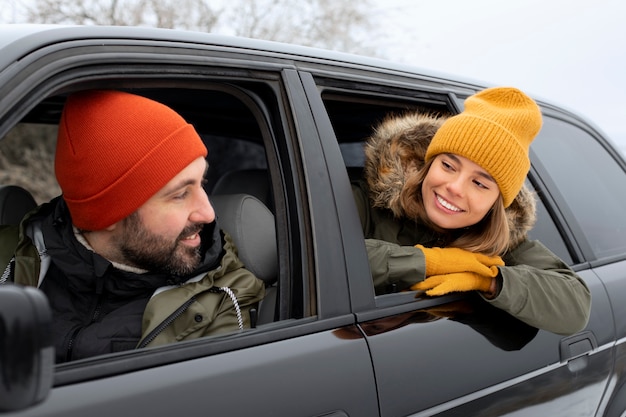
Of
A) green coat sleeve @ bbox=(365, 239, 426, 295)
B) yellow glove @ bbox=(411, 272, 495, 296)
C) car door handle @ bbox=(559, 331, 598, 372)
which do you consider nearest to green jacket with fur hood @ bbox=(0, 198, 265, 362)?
green coat sleeve @ bbox=(365, 239, 426, 295)

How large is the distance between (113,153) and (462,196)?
1.09 meters

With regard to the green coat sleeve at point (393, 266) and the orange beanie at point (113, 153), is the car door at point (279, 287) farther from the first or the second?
the green coat sleeve at point (393, 266)

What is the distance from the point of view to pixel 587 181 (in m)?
2.78

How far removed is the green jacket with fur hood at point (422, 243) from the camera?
1750mm

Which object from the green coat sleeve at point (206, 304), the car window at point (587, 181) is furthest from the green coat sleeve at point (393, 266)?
the car window at point (587, 181)

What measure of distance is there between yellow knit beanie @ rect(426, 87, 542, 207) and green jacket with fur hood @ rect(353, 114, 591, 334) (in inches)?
5.8

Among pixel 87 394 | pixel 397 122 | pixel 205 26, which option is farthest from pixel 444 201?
pixel 205 26

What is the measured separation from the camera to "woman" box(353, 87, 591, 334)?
5.81 ft

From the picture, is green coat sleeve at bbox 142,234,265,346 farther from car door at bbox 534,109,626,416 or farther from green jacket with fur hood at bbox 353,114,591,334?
car door at bbox 534,109,626,416

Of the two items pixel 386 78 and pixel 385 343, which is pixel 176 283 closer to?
→ pixel 385 343

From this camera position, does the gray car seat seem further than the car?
Yes

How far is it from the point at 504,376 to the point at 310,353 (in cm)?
68

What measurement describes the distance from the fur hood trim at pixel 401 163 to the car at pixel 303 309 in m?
0.09

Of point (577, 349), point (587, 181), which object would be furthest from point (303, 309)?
point (587, 181)
